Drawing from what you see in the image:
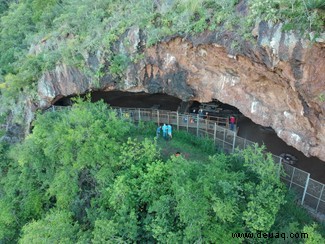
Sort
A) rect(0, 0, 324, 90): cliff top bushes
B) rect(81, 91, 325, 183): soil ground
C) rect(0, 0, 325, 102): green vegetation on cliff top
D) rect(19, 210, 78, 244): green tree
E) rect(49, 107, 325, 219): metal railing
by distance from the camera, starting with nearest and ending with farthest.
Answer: rect(0, 0, 324, 90): cliff top bushes
rect(0, 0, 325, 102): green vegetation on cliff top
rect(19, 210, 78, 244): green tree
rect(49, 107, 325, 219): metal railing
rect(81, 91, 325, 183): soil ground

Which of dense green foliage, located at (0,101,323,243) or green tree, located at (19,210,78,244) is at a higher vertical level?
dense green foliage, located at (0,101,323,243)

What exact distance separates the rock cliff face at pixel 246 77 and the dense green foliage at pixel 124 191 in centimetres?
200

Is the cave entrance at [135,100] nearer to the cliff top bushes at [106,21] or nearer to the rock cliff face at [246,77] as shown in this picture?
the rock cliff face at [246,77]

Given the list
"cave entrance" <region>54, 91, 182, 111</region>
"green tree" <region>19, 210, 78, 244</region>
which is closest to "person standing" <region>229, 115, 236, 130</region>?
"cave entrance" <region>54, 91, 182, 111</region>

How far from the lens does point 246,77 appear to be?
13.8 m

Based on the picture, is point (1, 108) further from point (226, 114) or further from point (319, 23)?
point (319, 23)

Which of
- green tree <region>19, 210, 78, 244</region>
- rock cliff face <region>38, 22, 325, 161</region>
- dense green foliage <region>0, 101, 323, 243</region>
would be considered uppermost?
rock cliff face <region>38, 22, 325, 161</region>

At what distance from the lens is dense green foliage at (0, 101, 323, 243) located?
11.9 m

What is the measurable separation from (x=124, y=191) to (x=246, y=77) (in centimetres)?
730

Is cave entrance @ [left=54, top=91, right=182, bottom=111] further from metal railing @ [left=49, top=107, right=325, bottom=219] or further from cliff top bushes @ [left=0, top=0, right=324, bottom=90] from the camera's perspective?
cliff top bushes @ [left=0, top=0, right=324, bottom=90]

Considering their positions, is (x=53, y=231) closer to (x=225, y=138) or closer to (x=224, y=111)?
(x=225, y=138)

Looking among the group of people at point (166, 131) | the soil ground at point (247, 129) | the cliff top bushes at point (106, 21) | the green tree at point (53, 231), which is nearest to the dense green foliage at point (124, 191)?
the green tree at point (53, 231)

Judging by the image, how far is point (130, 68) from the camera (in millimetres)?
16453

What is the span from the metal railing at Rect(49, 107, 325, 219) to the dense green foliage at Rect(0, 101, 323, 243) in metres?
0.81
